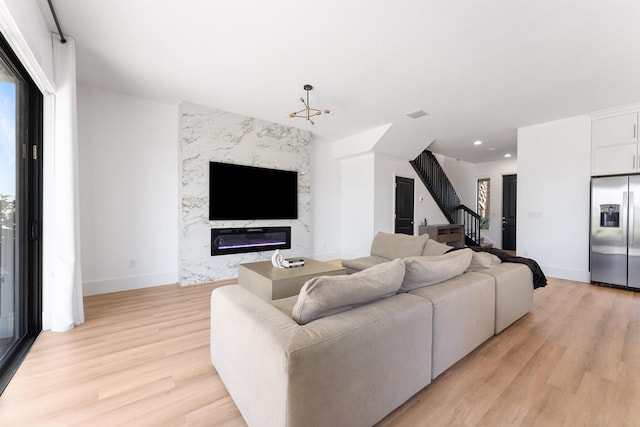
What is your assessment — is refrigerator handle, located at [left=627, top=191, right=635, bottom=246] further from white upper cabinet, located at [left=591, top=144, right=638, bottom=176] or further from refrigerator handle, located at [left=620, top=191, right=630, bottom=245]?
white upper cabinet, located at [left=591, top=144, right=638, bottom=176]

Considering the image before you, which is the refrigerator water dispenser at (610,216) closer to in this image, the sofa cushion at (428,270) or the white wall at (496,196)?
the sofa cushion at (428,270)

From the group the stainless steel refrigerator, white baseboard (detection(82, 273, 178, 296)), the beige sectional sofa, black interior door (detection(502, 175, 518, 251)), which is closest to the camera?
the beige sectional sofa

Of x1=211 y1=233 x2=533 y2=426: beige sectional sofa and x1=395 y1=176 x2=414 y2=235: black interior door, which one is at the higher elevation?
x1=395 y1=176 x2=414 y2=235: black interior door

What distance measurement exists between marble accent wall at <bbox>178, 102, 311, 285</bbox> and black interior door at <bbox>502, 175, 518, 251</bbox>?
6.71m

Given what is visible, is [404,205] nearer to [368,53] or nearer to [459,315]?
[368,53]

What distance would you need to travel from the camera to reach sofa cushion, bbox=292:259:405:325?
4.52 feet

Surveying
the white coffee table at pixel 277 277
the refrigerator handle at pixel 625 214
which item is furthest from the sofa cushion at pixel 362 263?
the refrigerator handle at pixel 625 214

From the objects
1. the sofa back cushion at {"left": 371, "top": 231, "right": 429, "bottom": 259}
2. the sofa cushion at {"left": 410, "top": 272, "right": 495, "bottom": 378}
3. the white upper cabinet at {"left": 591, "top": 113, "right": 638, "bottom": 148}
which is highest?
the white upper cabinet at {"left": 591, "top": 113, "right": 638, "bottom": 148}

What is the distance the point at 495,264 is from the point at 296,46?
10.1ft

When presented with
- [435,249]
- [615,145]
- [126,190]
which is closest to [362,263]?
[435,249]

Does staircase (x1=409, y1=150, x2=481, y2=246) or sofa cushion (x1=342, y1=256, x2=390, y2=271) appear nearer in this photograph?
sofa cushion (x1=342, y1=256, x2=390, y2=271)

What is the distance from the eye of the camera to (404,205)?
22.2 feet

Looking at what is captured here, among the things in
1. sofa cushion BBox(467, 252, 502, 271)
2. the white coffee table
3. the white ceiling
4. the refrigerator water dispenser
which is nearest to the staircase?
the white ceiling

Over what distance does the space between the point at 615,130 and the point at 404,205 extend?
3765 millimetres
